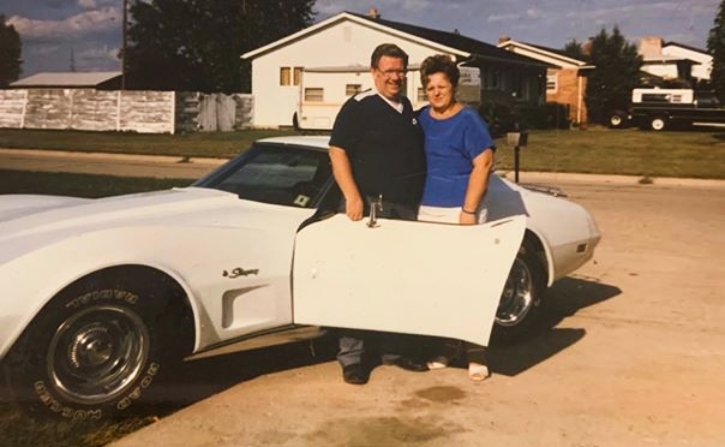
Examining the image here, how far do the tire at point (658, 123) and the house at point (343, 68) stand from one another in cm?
580

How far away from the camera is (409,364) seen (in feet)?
15.8

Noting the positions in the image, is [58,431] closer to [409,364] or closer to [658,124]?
[409,364]

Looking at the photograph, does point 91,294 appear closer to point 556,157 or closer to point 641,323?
point 641,323

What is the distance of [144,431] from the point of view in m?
3.80

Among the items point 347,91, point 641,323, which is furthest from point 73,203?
point 347,91

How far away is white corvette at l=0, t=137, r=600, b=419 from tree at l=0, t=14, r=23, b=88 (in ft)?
170

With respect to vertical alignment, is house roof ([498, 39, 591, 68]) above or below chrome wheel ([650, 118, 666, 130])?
above

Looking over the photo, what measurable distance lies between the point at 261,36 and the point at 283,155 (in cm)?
4970

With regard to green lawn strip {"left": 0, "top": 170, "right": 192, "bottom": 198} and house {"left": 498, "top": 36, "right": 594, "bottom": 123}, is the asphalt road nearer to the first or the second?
green lawn strip {"left": 0, "top": 170, "right": 192, "bottom": 198}

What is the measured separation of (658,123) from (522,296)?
34251 millimetres

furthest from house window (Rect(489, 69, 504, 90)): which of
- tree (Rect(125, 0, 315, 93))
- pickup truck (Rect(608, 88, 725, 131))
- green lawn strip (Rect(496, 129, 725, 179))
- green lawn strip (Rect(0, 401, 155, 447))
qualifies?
green lawn strip (Rect(0, 401, 155, 447))

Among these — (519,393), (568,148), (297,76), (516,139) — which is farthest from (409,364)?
(297,76)

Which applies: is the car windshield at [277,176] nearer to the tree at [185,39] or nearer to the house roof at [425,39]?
the house roof at [425,39]

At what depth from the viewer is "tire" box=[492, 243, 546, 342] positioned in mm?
5465
